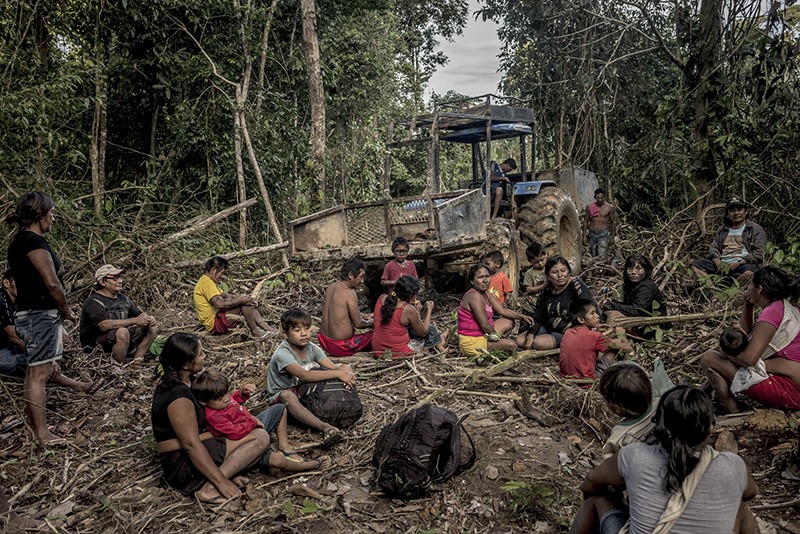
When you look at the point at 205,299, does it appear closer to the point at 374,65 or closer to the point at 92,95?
the point at 92,95

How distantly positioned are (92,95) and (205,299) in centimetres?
566

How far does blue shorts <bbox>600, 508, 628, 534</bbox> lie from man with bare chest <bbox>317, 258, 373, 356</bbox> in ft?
12.0

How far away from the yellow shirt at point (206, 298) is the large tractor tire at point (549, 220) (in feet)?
15.8

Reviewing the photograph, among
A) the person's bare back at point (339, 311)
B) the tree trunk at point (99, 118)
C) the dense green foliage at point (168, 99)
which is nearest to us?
the person's bare back at point (339, 311)

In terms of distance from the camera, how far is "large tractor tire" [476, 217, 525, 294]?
8.03 m

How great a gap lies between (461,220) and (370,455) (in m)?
3.92

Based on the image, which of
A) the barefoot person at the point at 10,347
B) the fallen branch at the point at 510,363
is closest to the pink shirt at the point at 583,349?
the fallen branch at the point at 510,363

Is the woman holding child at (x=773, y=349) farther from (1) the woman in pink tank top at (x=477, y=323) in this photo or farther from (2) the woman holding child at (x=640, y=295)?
(1) the woman in pink tank top at (x=477, y=323)

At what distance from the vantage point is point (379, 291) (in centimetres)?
858

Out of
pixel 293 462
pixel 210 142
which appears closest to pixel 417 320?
pixel 293 462

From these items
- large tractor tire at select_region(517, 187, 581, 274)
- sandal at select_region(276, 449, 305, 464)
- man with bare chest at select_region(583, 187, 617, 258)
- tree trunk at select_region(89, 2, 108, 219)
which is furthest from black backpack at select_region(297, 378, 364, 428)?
man with bare chest at select_region(583, 187, 617, 258)

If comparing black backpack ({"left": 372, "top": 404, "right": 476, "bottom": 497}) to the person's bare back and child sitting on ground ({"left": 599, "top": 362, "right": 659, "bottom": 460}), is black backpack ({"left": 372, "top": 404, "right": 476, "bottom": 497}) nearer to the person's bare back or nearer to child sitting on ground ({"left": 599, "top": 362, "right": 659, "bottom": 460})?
child sitting on ground ({"left": 599, "top": 362, "right": 659, "bottom": 460})

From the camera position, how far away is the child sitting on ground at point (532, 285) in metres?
6.18

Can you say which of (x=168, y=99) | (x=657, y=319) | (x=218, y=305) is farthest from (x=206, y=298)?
(x=168, y=99)
